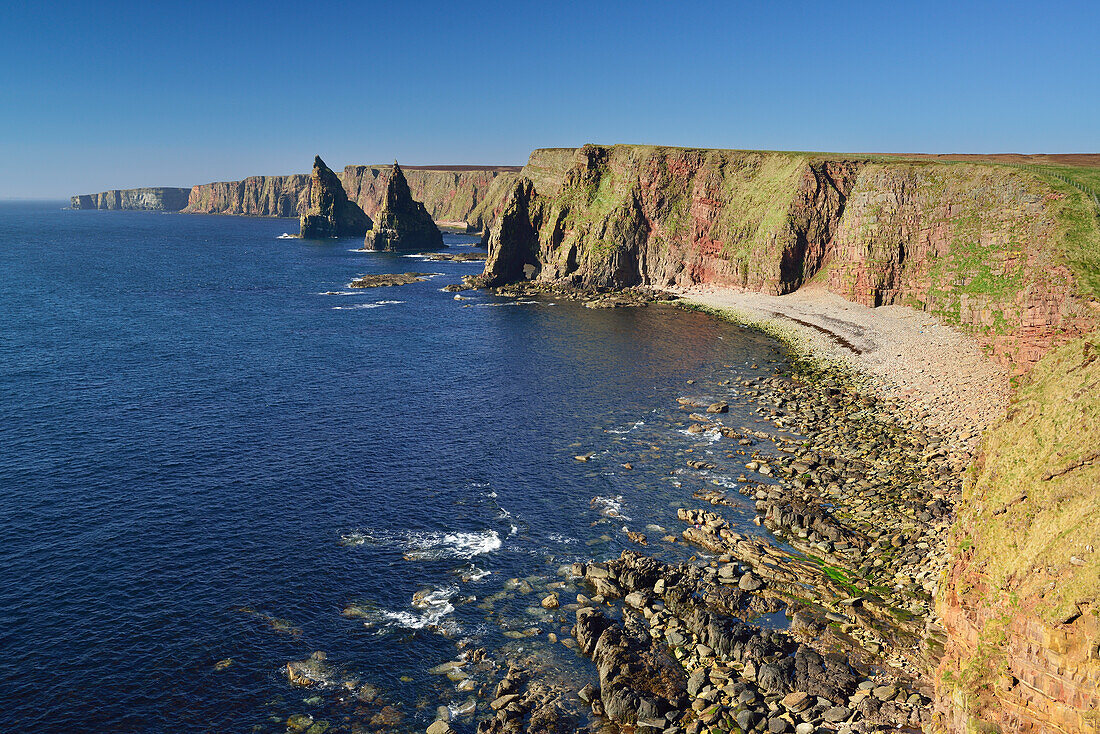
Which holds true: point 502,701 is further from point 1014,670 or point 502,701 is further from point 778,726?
point 1014,670

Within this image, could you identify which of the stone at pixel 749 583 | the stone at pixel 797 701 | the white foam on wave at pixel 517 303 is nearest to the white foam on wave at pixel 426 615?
the stone at pixel 749 583

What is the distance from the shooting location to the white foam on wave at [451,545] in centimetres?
4925

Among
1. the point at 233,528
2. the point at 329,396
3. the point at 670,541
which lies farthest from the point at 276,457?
the point at 670,541

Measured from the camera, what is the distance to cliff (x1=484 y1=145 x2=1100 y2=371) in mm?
81025

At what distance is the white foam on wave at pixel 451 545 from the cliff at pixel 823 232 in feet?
174

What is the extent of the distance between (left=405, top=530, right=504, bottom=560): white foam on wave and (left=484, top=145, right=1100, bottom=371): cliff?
174ft

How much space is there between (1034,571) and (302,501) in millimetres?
53081

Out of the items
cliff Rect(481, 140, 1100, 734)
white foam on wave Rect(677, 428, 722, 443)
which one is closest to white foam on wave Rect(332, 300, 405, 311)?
cliff Rect(481, 140, 1100, 734)

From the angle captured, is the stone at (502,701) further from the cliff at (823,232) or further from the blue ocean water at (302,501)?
the cliff at (823,232)

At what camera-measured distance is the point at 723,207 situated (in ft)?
516

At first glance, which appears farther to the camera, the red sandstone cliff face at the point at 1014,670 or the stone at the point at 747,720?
the stone at the point at 747,720

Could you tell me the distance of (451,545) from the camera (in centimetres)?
5056

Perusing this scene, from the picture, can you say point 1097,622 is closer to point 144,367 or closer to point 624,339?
point 624,339

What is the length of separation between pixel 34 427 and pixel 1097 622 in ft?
297
